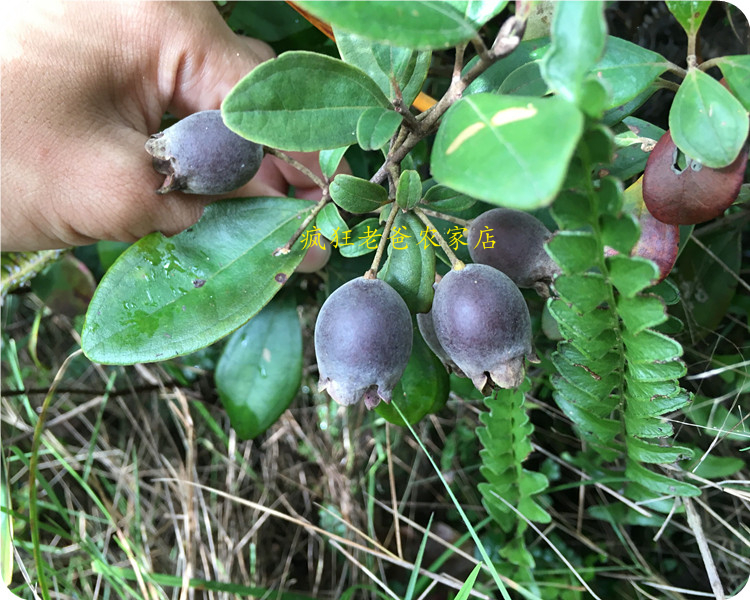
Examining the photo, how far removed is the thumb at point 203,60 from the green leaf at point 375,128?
0.54m

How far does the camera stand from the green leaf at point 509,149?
0.48 metres

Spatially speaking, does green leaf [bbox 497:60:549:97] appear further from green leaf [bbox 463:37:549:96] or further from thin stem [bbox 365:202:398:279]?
thin stem [bbox 365:202:398:279]

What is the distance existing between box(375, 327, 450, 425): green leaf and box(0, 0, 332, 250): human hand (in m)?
0.47

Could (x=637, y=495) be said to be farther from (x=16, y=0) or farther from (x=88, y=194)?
(x=16, y=0)

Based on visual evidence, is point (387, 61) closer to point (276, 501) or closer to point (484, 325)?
point (484, 325)

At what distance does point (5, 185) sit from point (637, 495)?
142cm

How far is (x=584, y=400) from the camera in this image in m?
1.04

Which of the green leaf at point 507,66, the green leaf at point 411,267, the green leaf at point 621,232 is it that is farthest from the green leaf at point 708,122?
the green leaf at point 411,267

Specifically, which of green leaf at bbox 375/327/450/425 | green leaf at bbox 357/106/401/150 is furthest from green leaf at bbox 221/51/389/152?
green leaf at bbox 375/327/450/425

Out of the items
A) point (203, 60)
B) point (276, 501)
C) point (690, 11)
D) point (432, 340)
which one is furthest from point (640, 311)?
point (276, 501)

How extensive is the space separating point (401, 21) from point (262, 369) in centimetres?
100

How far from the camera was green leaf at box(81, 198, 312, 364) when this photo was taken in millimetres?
946

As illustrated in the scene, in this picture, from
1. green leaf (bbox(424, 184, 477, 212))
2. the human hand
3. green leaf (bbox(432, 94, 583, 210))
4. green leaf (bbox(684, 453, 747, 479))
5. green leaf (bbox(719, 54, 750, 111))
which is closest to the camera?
green leaf (bbox(432, 94, 583, 210))

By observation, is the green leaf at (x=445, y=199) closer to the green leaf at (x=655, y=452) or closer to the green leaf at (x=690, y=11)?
the green leaf at (x=690, y=11)
